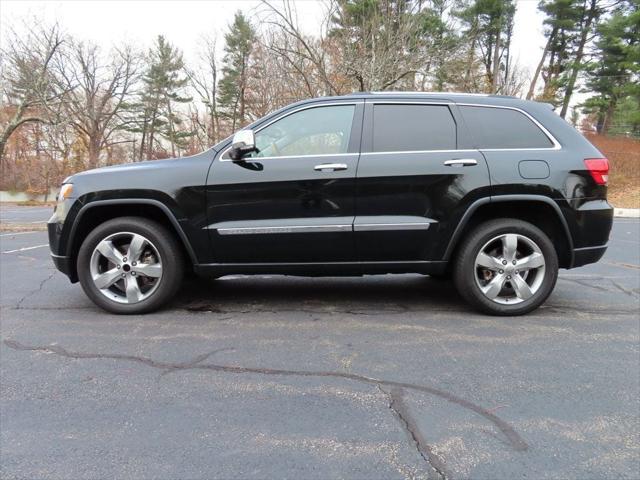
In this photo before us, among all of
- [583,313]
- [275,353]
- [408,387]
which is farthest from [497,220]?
[275,353]

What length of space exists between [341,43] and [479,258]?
1333 centimetres

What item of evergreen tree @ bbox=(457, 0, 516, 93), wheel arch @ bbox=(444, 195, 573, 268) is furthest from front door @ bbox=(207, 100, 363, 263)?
evergreen tree @ bbox=(457, 0, 516, 93)

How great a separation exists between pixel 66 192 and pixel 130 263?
2.72 ft

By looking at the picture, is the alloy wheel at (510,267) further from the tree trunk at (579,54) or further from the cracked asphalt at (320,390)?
the tree trunk at (579,54)

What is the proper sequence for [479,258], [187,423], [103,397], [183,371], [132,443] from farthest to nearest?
[479,258]
[183,371]
[103,397]
[187,423]
[132,443]

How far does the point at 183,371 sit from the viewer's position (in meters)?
2.85

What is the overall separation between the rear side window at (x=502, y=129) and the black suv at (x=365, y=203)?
0.04 feet

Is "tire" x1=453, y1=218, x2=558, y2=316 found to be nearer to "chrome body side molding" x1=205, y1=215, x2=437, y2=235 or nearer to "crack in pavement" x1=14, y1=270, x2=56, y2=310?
"chrome body side molding" x1=205, y1=215, x2=437, y2=235

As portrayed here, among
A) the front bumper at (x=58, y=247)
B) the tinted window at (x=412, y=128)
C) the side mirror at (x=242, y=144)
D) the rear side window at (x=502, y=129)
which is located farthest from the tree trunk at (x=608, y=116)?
the front bumper at (x=58, y=247)

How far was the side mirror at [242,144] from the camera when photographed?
349cm

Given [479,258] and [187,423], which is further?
[479,258]

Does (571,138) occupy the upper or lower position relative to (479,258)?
upper

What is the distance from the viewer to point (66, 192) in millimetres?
3826

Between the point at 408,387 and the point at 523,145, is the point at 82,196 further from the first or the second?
the point at 523,145
